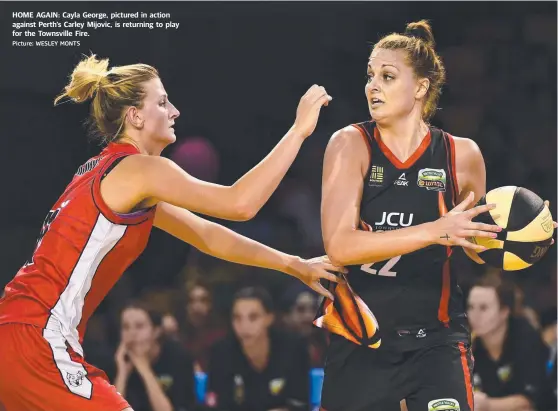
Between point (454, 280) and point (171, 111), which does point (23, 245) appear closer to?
point (171, 111)

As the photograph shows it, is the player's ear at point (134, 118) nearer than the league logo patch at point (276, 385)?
Yes

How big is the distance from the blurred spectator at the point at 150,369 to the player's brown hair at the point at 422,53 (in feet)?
9.46

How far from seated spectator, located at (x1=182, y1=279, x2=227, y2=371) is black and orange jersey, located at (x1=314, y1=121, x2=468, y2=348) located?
2.58 meters

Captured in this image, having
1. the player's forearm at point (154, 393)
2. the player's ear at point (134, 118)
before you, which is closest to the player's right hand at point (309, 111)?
the player's ear at point (134, 118)

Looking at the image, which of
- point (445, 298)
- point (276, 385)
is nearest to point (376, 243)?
point (445, 298)

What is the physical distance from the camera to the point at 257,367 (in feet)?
20.0

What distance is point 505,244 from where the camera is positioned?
374 centimetres

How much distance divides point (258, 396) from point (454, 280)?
8.17ft

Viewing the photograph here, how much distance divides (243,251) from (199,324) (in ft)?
8.30

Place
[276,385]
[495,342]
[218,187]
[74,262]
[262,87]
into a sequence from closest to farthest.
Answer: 1. [74,262]
2. [218,187]
3. [276,385]
4. [495,342]
5. [262,87]

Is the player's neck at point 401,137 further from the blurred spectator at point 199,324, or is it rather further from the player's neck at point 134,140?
the blurred spectator at point 199,324

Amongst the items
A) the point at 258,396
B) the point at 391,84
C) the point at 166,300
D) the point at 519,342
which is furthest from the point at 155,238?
the point at 391,84

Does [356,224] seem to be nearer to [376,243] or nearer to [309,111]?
[376,243]

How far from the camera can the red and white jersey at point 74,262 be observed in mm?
3350
